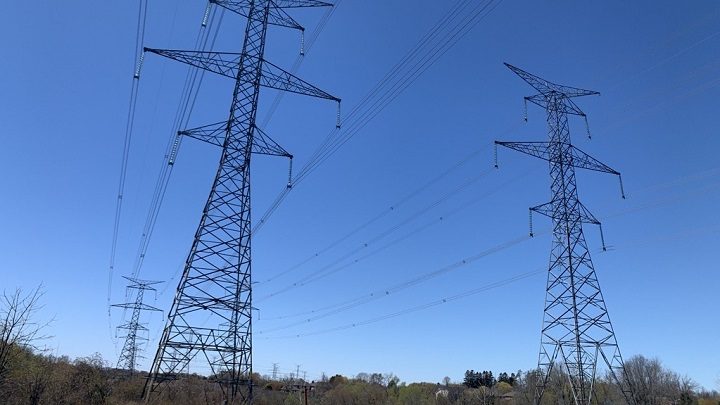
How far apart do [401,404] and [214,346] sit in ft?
204

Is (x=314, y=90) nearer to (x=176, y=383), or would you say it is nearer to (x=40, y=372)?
(x=176, y=383)

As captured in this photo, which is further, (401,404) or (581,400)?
(401,404)

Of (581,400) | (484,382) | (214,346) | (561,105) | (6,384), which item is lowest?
(484,382)

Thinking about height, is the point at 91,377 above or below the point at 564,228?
below

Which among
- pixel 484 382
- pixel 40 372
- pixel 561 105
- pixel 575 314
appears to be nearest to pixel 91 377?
pixel 40 372

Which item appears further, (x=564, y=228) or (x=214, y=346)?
(x=564, y=228)

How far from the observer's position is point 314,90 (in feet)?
79.1

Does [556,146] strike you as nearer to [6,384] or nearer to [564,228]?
[564,228]

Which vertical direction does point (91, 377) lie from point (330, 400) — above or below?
above

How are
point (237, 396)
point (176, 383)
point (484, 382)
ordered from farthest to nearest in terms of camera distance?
point (484, 382), point (176, 383), point (237, 396)

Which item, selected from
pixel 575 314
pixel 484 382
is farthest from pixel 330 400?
pixel 575 314

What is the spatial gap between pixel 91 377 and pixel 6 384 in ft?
11.8

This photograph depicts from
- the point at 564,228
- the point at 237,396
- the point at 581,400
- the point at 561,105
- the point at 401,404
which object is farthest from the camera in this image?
the point at 401,404

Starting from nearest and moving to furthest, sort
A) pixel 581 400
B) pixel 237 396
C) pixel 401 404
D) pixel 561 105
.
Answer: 1. pixel 237 396
2. pixel 581 400
3. pixel 561 105
4. pixel 401 404
